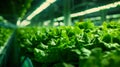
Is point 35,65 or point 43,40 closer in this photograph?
point 35,65

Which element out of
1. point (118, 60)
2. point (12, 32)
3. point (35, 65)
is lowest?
point (35, 65)

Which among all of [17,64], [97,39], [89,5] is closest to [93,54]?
[97,39]

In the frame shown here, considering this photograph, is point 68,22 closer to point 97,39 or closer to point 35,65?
point 35,65

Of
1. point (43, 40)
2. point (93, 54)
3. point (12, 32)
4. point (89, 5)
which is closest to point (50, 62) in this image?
point (12, 32)

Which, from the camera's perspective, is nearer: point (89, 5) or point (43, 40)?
point (43, 40)

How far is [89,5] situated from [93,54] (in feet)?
21.6

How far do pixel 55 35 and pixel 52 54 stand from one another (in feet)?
3.18

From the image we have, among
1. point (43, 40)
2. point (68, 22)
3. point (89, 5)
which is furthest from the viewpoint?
point (68, 22)

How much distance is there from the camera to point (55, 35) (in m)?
3.22

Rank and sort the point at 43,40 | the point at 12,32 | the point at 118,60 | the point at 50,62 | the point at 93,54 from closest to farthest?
the point at 118,60 < the point at 93,54 < the point at 12,32 < the point at 50,62 < the point at 43,40

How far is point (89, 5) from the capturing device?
7695mm

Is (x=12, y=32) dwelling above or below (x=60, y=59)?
above

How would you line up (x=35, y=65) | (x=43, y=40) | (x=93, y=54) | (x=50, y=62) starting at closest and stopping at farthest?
(x=93, y=54) < (x=50, y=62) < (x=35, y=65) < (x=43, y=40)

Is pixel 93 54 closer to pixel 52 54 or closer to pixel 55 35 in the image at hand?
pixel 52 54
